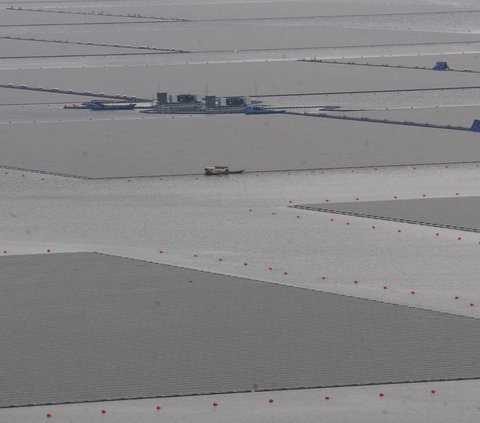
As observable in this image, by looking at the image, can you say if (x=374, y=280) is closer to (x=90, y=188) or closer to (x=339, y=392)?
(x=339, y=392)

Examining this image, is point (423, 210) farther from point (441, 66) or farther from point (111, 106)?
point (441, 66)

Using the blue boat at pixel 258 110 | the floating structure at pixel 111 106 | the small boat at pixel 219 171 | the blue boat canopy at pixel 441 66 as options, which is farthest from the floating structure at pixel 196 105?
the blue boat canopy at pixel 441 66

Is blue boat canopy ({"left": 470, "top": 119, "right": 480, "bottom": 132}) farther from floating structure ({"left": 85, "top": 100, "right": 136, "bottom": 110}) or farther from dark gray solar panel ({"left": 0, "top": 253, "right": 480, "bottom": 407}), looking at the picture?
dark gray solar panel ({"left": 0, "top": 253, "right": 480, "bottom": 407})

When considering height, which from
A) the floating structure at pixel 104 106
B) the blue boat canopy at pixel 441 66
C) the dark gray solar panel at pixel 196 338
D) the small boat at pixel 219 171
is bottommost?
the dark gray solar panel at pixel 196 338

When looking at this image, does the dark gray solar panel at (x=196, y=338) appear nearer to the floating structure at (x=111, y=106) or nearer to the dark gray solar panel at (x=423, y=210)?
the dark gray solar panel at (x=423, y=210)

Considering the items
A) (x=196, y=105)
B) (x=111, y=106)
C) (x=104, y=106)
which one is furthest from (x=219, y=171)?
(x=104, y=106)

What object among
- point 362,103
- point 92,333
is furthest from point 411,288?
point 362,103

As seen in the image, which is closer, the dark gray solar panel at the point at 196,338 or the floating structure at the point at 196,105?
the dark gray solar panel at the point at 196,338
